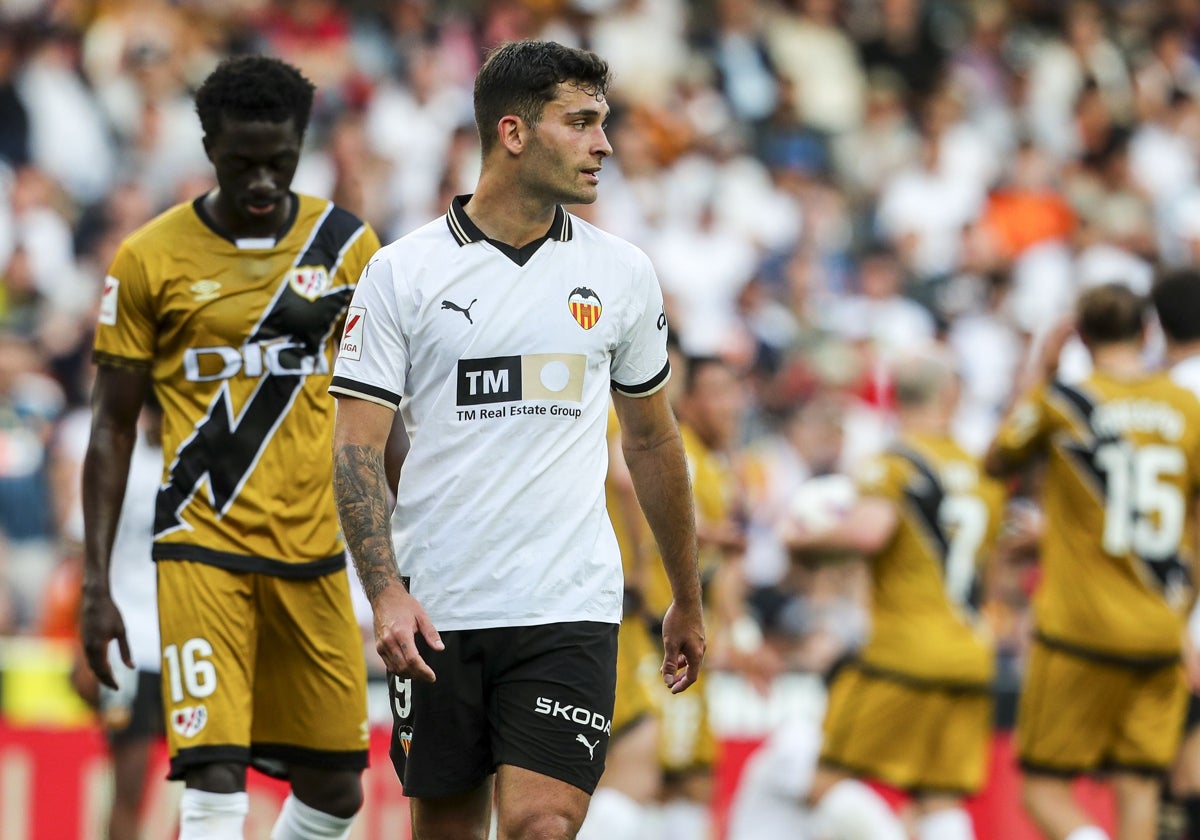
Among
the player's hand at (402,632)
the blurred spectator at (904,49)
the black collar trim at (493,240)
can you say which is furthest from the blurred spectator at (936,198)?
the player's hand at (402,632)

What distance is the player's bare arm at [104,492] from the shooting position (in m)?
6.68

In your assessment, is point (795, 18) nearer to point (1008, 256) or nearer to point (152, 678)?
point (1008, 256)

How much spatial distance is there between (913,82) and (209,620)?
632 inches

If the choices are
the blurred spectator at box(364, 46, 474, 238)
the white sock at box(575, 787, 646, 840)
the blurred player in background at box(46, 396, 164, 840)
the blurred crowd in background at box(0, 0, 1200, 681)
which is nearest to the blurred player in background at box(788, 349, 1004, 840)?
the white sock at box(575, 787, 646, 840)

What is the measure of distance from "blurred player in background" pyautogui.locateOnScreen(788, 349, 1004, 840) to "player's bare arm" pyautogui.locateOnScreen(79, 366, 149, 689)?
13.4ft

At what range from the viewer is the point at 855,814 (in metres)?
9.93

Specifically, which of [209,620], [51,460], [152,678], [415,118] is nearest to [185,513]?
[209,620]

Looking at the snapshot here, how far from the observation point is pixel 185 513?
6695 millimetres

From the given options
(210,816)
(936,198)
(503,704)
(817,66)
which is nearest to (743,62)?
(817,66)

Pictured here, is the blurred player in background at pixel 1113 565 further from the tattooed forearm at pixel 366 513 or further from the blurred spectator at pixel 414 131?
the blurred spectator at pixel 414 131

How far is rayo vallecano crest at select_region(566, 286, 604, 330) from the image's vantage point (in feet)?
18.9

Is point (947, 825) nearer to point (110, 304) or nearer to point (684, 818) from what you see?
point (684, 818)

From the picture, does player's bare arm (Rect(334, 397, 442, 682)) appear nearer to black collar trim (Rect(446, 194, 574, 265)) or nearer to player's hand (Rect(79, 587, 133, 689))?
black collar trim (Rect(446, 194, 574, 265))

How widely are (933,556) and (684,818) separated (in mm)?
2084
